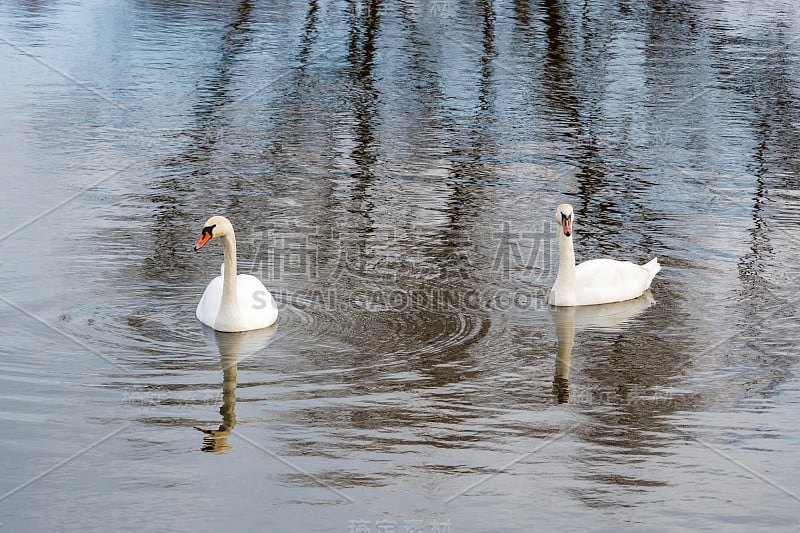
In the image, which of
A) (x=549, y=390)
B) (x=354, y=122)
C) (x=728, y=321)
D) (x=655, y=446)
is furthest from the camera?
(x=354, y=122)

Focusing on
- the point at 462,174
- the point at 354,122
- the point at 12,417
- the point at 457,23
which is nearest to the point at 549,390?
the point at 12,417

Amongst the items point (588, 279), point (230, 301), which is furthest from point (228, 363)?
point (588, 279)

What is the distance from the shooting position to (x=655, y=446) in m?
7.81

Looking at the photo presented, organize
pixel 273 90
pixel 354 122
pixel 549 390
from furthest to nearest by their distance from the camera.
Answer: pixel 273 90 < pixel 354 122 < pixel 549 390

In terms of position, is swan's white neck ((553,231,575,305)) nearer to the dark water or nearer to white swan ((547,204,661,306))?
white swan ((547,204,661,306))

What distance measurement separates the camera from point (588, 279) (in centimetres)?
1076

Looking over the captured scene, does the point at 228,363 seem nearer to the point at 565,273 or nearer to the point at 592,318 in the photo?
the point at 565,273

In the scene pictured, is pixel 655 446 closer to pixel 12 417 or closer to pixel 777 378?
pixel 777 378

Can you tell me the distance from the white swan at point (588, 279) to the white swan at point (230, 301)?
8.19ft

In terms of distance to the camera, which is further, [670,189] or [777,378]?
[670,189]

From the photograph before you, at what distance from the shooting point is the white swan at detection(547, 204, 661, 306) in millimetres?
10602

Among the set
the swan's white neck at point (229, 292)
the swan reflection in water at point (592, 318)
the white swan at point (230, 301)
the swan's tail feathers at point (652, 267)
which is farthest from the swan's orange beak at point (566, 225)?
the swan's white neck at point (229, 292)

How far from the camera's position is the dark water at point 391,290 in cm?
718

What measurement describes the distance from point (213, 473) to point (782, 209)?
328 inches
